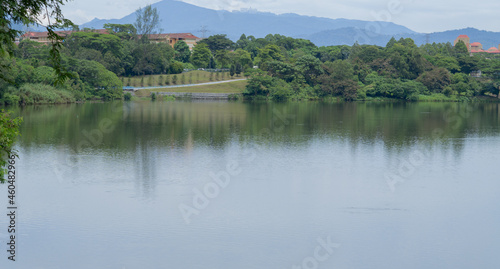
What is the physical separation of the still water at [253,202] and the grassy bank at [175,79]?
128ft

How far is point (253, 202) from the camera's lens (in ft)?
45.7

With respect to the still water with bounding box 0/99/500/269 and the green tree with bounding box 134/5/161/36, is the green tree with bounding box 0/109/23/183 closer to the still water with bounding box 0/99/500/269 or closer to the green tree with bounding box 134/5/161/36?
the still water with bounding box 0/99/500/269

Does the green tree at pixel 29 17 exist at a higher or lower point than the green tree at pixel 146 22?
lower

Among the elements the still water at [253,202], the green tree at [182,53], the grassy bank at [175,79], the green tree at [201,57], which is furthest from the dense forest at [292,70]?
the still water at [253,202]

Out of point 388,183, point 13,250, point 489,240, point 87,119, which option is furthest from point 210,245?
point 87,119

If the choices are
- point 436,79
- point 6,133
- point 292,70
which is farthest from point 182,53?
point 6,133

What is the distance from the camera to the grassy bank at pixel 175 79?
6462cm

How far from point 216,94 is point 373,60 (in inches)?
915

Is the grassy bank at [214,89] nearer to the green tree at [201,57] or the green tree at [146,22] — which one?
the green tree at [201,57]

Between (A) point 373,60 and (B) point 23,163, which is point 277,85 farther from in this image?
(B) point 23,163

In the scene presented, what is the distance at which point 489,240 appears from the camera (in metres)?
11.4

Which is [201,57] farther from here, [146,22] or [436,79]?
[436,79]

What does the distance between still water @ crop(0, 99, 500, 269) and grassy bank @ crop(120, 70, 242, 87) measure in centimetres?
3914

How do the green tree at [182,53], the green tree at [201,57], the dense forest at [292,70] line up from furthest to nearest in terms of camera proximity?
the green tree at [182,53] → the green tree at [201,57] → the dense forest at [292,70]
